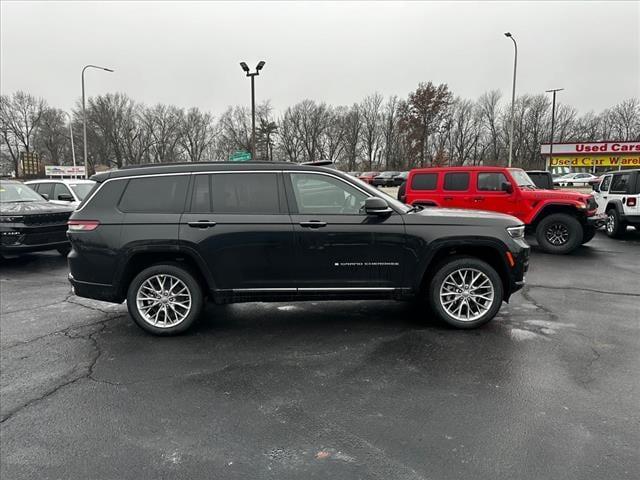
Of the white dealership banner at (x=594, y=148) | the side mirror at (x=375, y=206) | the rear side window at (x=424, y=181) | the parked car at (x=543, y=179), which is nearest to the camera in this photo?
the side mirror at (x=375, y=206)

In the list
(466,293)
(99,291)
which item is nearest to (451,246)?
(466,293)

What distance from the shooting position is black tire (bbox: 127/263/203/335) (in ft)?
15.3

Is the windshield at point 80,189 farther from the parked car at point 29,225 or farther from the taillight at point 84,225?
the taillight at point 84,225

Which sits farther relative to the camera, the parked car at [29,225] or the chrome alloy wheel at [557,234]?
the chrome alloy wheel at [557,234]

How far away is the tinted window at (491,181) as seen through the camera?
32.8 feet

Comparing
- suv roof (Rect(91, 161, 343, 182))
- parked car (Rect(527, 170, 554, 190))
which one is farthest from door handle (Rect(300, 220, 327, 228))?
parked car (Rect(527, 170, 554, 190))

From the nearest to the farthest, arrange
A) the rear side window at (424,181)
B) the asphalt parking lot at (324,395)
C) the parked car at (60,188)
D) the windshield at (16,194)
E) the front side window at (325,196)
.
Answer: the asphalt parking lot at (324,395) < the front side window at (325,196) < the windshield at (16,194) < the rear side window at (424,181) < the parked car at (60,188)

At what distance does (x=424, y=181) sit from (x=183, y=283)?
7.82 metres

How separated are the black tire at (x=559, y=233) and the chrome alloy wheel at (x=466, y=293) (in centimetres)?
607

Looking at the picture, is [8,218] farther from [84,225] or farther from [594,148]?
[594,148]

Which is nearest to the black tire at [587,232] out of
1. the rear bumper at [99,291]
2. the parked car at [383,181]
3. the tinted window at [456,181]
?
the tinted window at [456,181]

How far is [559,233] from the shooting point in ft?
32.4

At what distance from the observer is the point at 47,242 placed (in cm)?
Answer: 877

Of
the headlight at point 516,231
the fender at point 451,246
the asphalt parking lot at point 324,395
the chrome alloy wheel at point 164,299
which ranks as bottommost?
the asphalt parking lot at point 324,395
